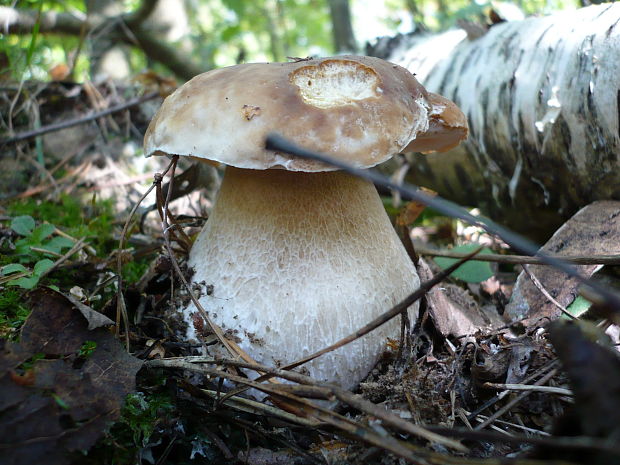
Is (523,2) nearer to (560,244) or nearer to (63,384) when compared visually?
(560,244)

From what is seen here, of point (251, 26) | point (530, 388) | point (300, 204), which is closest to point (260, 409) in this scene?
point (300, 204)

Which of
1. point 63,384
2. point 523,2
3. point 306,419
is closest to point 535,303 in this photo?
point 306,419

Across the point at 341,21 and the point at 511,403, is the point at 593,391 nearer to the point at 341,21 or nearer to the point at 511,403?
the point at 511,403

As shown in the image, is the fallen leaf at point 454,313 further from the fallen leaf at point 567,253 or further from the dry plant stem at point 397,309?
the dry plant stem at point 397,309

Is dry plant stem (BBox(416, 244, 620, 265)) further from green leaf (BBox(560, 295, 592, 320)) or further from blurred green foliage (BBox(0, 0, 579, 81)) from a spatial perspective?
blurred green foliage (BBox(0, 0, 579, 81))

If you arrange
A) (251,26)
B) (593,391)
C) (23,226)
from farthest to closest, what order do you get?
(251,26) → (23,226) → (593,391)

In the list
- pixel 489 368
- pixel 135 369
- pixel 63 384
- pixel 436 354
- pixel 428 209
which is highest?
pixel 63 384
